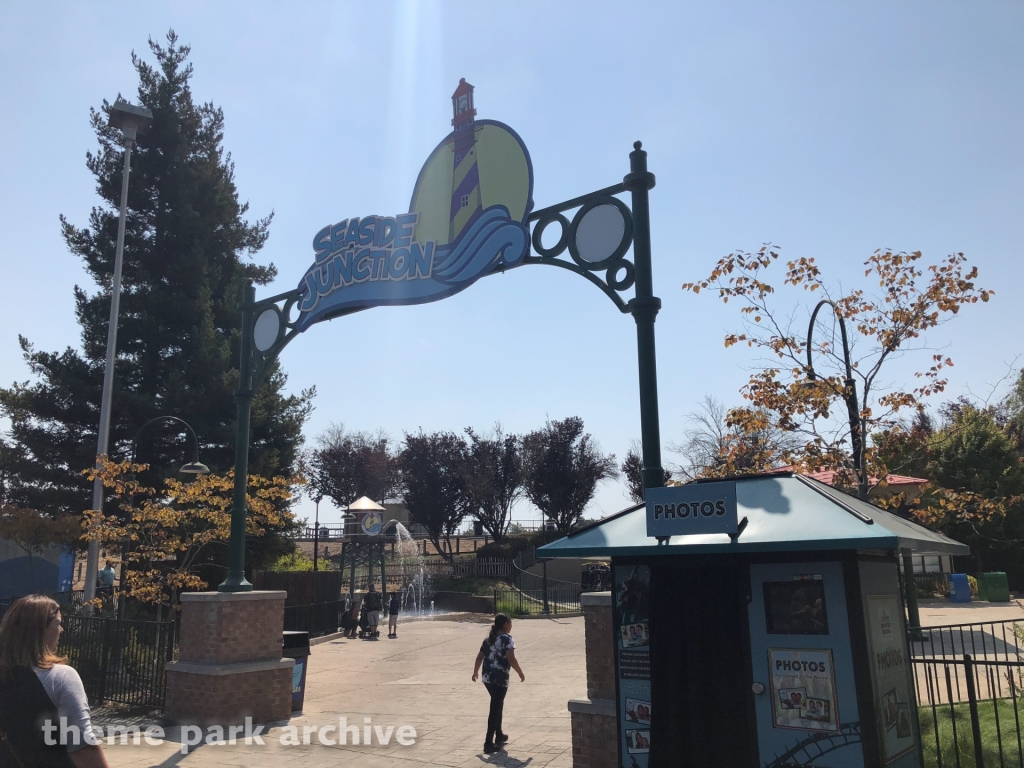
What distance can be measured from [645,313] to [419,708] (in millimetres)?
7718

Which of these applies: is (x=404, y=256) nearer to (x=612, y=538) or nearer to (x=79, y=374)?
(x=612, y=538)

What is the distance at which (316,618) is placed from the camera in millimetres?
21469

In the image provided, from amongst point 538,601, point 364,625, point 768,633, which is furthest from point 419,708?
point 538,601

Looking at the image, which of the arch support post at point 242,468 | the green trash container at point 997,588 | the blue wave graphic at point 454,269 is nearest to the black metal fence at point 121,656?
the arch support post at point 242,468

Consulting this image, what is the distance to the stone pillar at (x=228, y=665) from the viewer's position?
10.1 meters

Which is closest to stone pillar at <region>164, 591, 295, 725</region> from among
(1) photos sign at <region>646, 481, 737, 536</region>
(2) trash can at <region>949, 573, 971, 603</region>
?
(1) photos sign at <region>646, 481, 737, 536</region>

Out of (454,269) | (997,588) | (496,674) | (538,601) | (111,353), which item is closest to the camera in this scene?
(496,674)

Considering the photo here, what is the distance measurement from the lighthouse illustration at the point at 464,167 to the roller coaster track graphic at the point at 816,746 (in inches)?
254

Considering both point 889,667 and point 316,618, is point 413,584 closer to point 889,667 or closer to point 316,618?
point 316,618

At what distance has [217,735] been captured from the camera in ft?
32.0

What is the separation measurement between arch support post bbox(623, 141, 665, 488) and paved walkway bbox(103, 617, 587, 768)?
3607 mm

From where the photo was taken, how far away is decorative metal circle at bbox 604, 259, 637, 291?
24.3 ft

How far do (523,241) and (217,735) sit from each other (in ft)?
24.1

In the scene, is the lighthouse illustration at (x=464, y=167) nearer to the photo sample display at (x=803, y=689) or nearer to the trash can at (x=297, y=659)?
the photo sample display at (x=803, y=689)
